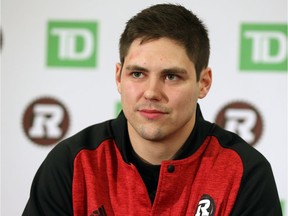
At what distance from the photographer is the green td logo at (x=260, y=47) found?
1.96m

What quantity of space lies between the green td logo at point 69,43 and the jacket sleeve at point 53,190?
2.39 feet

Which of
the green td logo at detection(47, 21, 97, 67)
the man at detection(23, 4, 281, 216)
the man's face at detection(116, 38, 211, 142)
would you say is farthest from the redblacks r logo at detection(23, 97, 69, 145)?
the man's face at detection(116, 38, 211, 142)

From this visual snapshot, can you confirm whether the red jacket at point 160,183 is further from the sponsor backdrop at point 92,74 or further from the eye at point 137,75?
the sponsor backdrop at point 92,74

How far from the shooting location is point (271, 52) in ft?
6.43

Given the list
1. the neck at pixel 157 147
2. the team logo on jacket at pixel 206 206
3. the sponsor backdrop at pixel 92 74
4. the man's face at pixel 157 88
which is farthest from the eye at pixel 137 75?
the sponsor backdrop at pixel 92 74

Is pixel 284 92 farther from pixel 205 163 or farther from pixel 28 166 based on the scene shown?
pixel 28 166

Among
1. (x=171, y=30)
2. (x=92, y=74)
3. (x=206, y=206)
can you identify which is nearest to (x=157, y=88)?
(x=171, y=30)

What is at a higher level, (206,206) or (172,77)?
(172,77)

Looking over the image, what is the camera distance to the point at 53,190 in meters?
1.34

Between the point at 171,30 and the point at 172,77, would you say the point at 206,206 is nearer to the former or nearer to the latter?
the point at 172,77

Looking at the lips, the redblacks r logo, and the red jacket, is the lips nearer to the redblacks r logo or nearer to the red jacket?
the red jacket

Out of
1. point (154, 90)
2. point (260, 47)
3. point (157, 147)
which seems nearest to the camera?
point (154, 90)

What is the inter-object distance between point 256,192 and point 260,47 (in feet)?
2.59

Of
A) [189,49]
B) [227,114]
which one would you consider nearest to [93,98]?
[227,114]
